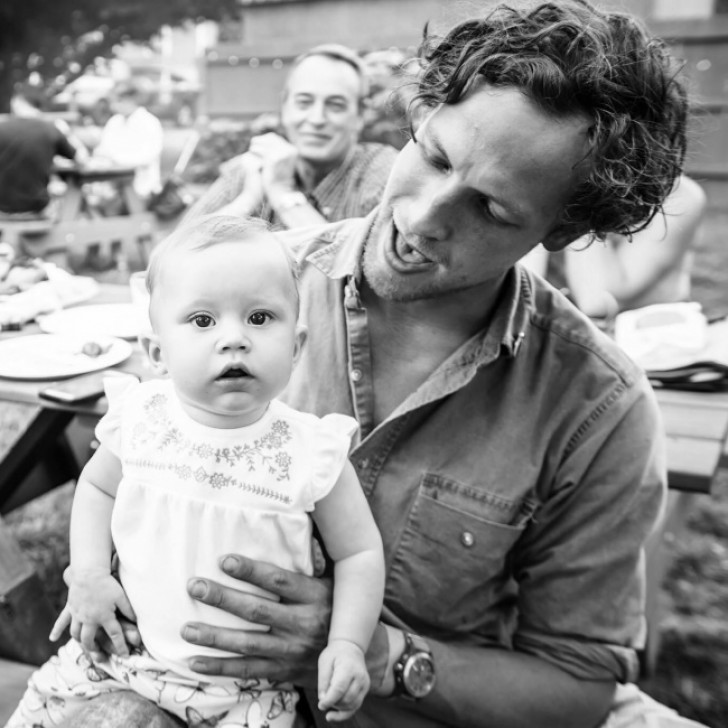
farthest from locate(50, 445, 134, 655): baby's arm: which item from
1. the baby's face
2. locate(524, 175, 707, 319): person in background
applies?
locate(524, 175, 707, 319): person in background

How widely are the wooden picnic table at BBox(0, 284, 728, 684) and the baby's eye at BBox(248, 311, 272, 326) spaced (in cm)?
98

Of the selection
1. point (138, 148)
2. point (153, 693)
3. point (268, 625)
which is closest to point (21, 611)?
point (153, 693)

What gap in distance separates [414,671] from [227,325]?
0.68 m

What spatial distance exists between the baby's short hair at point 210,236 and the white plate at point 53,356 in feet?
3.37

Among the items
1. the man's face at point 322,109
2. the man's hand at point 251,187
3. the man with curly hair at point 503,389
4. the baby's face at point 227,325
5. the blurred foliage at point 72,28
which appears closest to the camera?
the baby's face at point 227,325

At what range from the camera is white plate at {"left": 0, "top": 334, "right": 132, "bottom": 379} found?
2121 millimetres

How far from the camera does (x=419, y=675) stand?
4.48 ft

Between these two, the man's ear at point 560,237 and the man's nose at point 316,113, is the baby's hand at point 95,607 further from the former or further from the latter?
the man's nose at point 316,113

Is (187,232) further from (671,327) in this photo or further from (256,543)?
(671,327)

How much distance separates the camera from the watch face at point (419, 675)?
1.35 meters

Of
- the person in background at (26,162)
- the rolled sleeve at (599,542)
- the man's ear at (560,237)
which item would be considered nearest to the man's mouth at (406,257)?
the man's ear at (560,237)

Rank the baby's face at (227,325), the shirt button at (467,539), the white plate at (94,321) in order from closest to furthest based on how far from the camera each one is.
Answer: the baby's face at (227,325) → the shirt button at (467,539) → the white plate at (94,321)

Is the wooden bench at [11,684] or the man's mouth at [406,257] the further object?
the wooden bench at [11,684]

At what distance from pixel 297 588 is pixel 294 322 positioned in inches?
15.8
